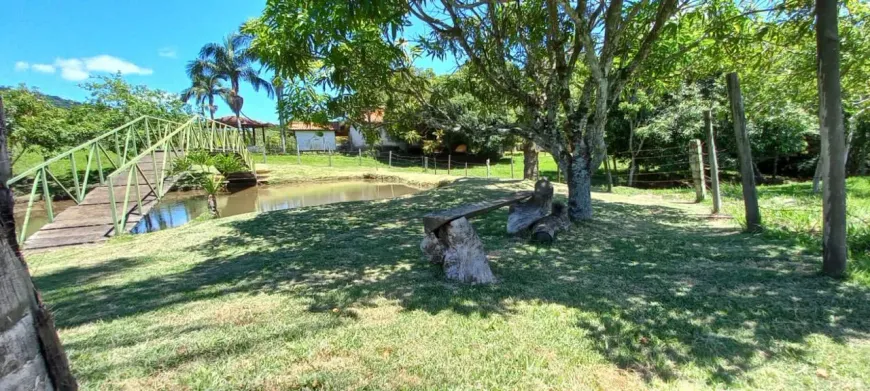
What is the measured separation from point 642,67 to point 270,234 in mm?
6487

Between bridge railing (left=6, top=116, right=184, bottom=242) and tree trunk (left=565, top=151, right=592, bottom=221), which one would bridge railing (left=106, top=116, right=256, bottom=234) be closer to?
bridge railing (left=6, top=116, right=184, bottom=242)

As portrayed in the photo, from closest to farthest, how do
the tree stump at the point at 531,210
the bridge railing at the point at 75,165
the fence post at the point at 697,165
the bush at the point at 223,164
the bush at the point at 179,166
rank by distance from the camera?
the tree stump at the point at 531,210
the bridge railing at the point at 75,165
the fence post at the point at 697,165
the bush at the point at 179,166
the bush at the point at 223,164

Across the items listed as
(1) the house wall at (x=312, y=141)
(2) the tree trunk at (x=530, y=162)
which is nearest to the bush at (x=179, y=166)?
(2) the tree trunk at (x=530, y=162)

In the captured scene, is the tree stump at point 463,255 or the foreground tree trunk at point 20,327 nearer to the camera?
the foreground tree trunk at point 20,327

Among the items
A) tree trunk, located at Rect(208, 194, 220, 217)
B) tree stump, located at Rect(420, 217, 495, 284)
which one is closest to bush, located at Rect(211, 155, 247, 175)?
tree trunk, located at Rect(208, 194, 220, 217)

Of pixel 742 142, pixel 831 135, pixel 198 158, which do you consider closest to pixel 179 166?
pixel 198 158

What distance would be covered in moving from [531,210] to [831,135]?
3.30 m

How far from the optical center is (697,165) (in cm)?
873

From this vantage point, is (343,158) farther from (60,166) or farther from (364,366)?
(364,366)

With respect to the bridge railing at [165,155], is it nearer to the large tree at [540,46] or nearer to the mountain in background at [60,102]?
the large tree at [540,46]

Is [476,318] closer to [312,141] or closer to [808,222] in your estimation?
[808,222]

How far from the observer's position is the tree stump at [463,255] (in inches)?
150

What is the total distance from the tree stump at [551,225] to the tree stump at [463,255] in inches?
65.5

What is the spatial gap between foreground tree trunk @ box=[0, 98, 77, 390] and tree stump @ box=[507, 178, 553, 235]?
16.7ft
